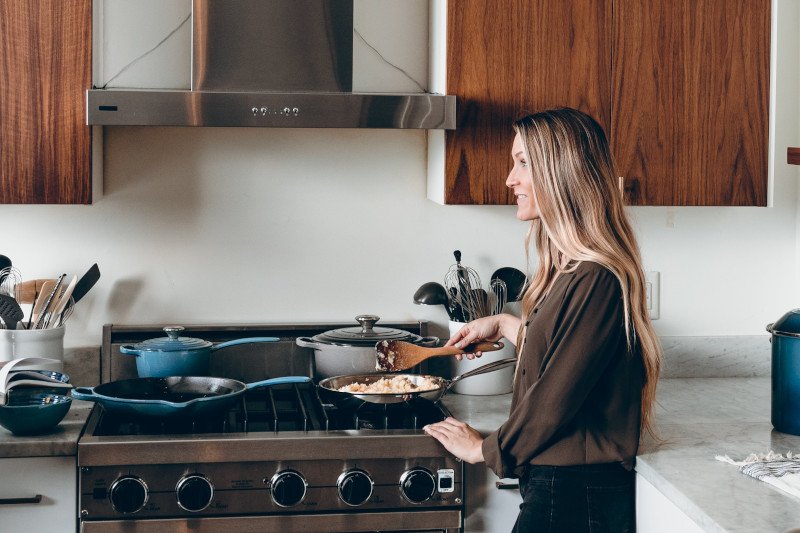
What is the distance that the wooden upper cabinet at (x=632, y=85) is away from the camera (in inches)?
97.2

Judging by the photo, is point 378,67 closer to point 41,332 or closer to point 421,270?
point 421,270

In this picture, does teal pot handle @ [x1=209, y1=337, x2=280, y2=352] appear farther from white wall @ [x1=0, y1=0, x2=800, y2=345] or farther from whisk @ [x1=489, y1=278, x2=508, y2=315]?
whisk @ [x1=489, y1=278, x2=508, y2=315]

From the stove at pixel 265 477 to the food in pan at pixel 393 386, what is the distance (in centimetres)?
13

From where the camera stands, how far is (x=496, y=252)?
2.91 metres

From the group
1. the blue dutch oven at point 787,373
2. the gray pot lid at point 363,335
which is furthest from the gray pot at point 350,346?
the blue dutch oven at point 787,373

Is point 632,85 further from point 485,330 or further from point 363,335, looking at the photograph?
point 363,335

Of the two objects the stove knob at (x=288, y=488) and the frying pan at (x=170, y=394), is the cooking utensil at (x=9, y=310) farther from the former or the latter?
the stove knob at (x=288, y=488)

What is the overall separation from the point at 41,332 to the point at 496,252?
132cm

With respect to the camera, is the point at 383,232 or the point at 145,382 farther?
the point at 383,232

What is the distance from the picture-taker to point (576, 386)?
188 centimetres

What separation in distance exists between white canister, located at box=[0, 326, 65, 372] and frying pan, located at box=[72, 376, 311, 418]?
26 centimetres

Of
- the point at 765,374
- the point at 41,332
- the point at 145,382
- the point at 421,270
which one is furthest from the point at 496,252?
the point at 41,332

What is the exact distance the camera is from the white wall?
8.96 ft

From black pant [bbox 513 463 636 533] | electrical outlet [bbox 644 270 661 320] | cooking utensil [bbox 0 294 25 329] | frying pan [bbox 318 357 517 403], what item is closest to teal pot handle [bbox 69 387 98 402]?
cooking utensil [bbox 0 294 25 329]
